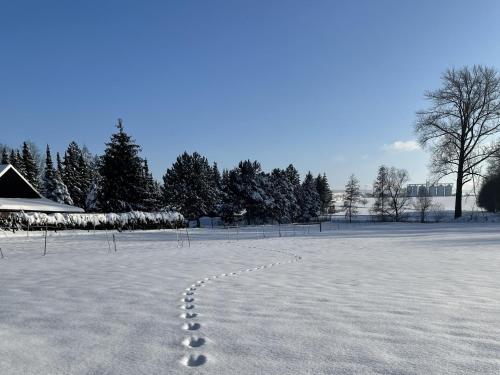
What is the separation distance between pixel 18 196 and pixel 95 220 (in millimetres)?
8813

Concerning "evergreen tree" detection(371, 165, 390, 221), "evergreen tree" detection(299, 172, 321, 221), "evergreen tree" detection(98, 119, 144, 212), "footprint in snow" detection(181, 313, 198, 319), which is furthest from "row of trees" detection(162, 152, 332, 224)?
"footprint in snow" detection(181, 313, 198, 319)

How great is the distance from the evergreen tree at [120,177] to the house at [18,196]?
160 inches

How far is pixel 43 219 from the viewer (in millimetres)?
25172

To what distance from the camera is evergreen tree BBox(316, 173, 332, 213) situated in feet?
274

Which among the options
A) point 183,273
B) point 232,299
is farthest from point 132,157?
point 232,299

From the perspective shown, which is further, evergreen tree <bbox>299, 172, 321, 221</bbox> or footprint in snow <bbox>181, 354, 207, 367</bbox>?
evergreen tree <bbox>299, 172, 321, 221</bbox>

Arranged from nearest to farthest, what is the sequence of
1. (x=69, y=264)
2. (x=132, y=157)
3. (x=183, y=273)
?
(x=183, y=273)
(x=69, y=264)
(x=132, y=157)

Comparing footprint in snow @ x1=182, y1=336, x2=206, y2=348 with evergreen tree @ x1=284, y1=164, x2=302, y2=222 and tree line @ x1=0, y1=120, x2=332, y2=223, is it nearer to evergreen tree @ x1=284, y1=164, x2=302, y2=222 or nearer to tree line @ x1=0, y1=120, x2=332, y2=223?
tree line @ x1=0, y1=120, x2=332, y2=223

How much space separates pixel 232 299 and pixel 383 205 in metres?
56.0

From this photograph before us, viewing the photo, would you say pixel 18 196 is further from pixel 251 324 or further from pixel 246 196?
Answer: pixel 251 324

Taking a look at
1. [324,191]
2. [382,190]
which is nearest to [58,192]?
[382,190]

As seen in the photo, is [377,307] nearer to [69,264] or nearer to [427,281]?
[427,281]

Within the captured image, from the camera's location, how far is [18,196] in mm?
31375

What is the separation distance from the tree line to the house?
5.69 meters
